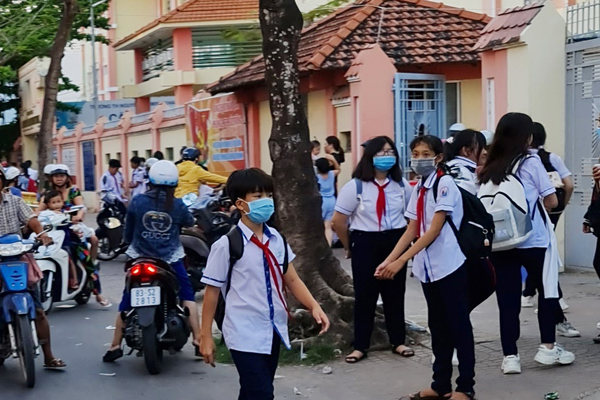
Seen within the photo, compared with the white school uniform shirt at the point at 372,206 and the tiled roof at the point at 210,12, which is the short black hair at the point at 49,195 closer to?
the white school uniform shirt at the point at 372,206

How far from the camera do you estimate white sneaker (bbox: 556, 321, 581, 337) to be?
26.9 ft

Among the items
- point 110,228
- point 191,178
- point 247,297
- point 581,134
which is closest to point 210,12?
point 110,228

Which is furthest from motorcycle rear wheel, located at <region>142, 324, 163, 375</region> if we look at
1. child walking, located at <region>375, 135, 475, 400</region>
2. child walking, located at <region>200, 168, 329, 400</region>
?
child walking, located at <region>200, 168, 329, 400</region>

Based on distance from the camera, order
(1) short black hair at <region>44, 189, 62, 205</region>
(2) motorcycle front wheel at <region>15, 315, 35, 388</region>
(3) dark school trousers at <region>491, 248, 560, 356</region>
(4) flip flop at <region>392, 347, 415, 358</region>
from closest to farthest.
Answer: (3) dark school trousers at <region>491, 248, 560, 356</region> < (2) motorcycle front wheel at <region>15, 315, 35, 388</region> < (4) flip flop at <region>392, 347, 415, 358</region> < (1) short black hair at <region>44, 189, 62, 205</region>

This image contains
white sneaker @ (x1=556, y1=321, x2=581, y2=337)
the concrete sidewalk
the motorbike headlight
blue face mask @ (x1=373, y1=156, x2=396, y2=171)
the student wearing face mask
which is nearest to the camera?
the concrete sidewalk

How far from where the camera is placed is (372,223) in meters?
7.76

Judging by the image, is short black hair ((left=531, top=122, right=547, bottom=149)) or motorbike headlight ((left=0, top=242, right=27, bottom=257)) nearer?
motorbike headlight ((left=0, top=242, right=27, bottom=257))

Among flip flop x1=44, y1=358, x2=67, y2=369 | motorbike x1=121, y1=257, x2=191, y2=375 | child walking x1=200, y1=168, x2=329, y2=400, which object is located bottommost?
flip flop x1=44, y1=358, x2=67, y2=369

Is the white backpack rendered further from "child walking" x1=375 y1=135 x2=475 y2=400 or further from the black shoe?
the black shoe

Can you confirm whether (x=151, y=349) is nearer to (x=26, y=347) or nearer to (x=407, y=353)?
(x=26, y=347)

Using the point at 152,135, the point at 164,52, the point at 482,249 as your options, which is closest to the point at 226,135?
the point at 152,135

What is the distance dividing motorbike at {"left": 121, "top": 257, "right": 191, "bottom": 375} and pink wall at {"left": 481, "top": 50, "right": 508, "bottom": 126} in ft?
19.4

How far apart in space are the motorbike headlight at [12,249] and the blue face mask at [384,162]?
111 inches

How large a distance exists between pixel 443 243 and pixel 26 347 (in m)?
3.23
